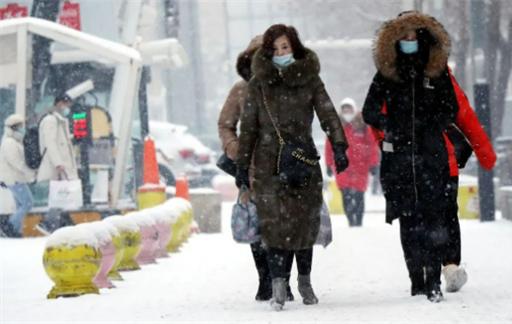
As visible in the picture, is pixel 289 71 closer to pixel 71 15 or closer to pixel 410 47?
pixel 410 47

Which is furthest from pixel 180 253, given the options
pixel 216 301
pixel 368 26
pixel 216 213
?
pixel 368 26

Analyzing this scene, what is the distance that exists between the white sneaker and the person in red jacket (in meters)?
7.81

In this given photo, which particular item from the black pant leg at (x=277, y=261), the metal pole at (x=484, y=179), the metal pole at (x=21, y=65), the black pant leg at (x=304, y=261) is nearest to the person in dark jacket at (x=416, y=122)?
the black pant leg at (x=304, y=261)

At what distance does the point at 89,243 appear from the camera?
9.64m

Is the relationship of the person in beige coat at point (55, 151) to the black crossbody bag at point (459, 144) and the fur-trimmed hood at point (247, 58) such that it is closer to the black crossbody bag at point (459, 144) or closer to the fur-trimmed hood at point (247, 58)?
the fur-trimmed hood at point (247, 58)

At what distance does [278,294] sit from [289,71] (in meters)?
1.25

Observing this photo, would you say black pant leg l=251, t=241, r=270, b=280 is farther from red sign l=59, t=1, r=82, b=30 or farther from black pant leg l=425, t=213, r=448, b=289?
red sign l=59, t=1, r=82, b=30

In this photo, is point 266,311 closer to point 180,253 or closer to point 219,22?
point 180,253

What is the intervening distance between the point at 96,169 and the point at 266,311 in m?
12.4

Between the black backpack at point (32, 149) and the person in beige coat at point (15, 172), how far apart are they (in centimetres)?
6

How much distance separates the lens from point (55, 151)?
17.7 m

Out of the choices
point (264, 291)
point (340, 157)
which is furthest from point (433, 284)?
point (264, 291)

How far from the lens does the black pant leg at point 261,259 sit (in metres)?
8.61

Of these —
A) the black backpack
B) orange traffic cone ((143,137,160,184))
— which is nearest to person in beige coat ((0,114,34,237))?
the black backpack
